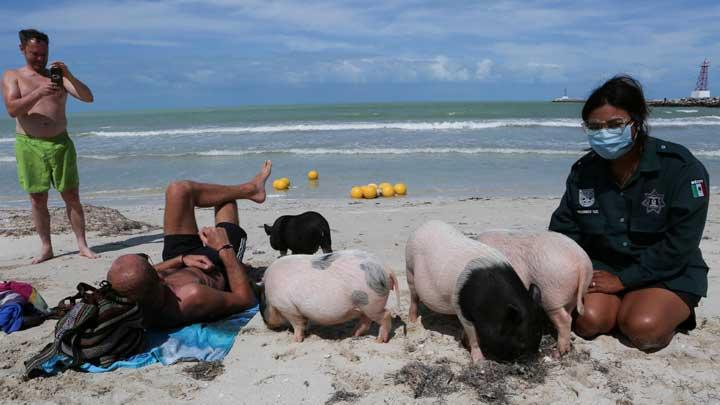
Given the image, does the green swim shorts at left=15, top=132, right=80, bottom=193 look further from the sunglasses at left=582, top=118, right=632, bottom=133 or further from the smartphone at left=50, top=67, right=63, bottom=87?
the sunglasses at left=582, top=118, right=632, bottom=133

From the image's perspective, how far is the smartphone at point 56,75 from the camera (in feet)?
19.5

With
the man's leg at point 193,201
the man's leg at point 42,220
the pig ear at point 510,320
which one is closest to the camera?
the pig ear at point 510,320

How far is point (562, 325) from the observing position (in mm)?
3600

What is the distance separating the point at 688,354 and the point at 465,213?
5162 millimetres

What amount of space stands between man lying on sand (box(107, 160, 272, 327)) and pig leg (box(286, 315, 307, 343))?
660 mm

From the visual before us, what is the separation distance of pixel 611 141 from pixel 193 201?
11.3 feet

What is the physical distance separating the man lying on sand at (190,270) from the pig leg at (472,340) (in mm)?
1882

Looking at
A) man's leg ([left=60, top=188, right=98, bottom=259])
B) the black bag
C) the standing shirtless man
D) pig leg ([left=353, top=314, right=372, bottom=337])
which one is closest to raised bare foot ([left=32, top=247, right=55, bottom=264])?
the standing shirtless man

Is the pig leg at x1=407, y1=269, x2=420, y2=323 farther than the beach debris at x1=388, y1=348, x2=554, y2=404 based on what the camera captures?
Yes

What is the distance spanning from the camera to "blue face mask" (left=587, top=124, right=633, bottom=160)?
12.2ft

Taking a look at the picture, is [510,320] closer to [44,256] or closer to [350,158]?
[44,256]

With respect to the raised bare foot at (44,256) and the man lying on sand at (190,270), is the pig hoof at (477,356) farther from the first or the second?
the raised bare foot at (44,256)

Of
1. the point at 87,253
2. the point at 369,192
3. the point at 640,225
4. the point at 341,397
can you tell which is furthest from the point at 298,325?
the point at 369,192

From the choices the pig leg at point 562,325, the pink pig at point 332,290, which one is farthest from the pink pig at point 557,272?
the pink pig at point 332,290
